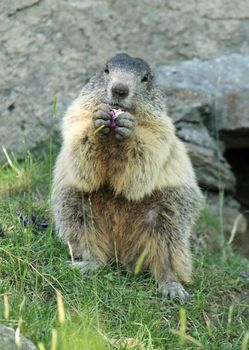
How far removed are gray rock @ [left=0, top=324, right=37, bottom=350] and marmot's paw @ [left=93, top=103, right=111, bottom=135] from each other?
1826 mm

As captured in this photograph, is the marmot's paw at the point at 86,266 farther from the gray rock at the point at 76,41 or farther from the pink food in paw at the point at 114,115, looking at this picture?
the gray rock at the point at 76,41

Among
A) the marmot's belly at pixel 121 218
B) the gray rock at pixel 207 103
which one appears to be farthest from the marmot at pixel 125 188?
the gray rock at pixel 207 103

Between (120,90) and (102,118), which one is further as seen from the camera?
(120,90)

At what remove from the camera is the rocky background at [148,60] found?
7352mm

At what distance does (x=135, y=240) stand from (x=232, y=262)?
158cm

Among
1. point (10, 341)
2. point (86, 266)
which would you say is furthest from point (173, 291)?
point (10, 341)

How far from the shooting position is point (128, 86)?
5371 mm

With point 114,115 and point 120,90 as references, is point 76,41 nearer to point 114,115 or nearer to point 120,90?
point 120,90

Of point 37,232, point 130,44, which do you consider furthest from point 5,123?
point 37,232

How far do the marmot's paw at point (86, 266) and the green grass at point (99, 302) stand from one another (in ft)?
0.21

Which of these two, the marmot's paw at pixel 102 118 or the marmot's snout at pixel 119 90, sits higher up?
the marmot's snout at pixel 119 90

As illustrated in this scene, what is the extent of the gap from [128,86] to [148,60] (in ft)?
7.93

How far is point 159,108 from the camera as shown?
5.65 m

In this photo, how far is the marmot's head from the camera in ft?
17.5
